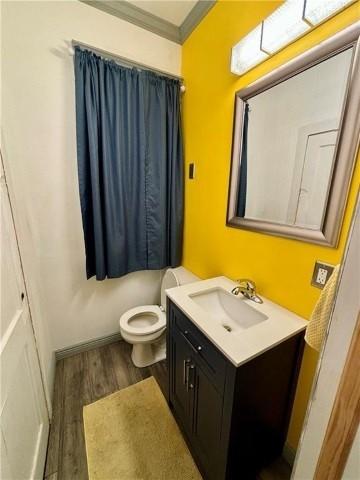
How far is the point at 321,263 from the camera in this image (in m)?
0.91

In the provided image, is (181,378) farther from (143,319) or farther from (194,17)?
(194,17)

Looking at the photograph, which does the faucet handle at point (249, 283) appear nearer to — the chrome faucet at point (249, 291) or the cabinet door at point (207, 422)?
the chrome faucet at point (249, 291)

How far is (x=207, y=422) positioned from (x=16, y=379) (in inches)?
34.3

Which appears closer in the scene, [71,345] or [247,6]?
[247,6]

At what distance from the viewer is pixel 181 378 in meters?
1.16

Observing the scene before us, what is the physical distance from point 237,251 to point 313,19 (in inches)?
44.0

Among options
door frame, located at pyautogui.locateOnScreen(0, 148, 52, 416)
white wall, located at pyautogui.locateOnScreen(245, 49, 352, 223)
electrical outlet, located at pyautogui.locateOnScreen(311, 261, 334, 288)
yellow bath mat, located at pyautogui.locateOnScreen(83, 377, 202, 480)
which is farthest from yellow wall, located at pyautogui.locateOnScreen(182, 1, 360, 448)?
door frame, located at pyautogui.locateOnScreen(0, 148, 52, 416)

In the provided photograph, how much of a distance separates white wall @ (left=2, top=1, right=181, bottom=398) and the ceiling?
127 mm

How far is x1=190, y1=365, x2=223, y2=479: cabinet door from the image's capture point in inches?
A: 35.0

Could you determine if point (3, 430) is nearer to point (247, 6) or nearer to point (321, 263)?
point (321, 263)

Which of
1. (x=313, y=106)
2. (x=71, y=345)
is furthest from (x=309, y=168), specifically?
(x=71, y=345)

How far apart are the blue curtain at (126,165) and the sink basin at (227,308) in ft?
2.43

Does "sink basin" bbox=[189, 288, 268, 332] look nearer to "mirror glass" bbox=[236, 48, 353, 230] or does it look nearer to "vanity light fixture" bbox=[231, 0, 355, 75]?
"mirror glass" bbox=[236, 48, 353, 230]

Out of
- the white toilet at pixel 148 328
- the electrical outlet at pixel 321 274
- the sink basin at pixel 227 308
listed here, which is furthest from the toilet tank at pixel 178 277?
the electrical outlet at pixel 321 274
